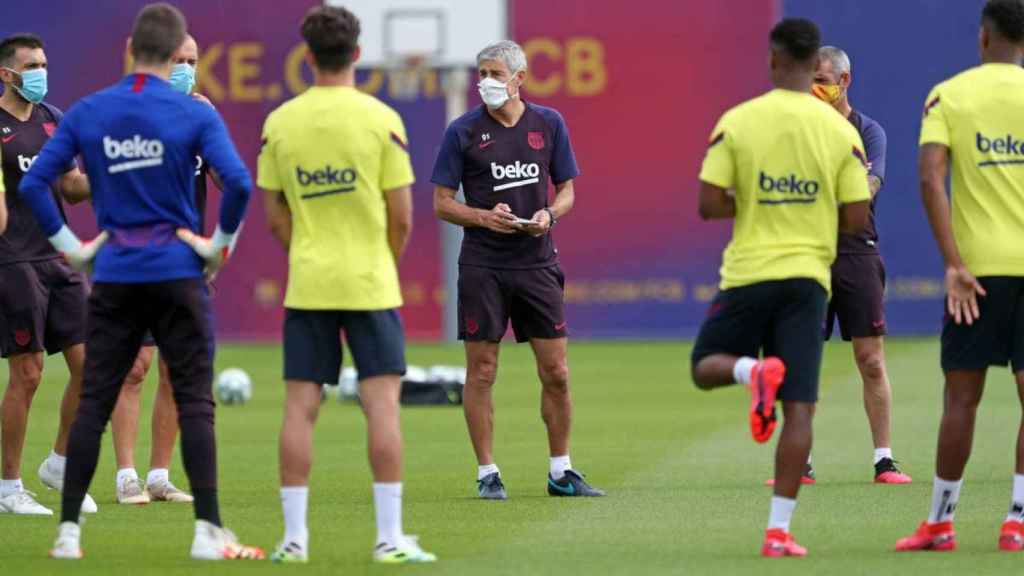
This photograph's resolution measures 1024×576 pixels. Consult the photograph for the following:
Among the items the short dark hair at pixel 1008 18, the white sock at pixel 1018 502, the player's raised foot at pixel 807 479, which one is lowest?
the player's raised foot at pixel 807 479

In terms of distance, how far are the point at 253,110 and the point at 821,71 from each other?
15.4 m

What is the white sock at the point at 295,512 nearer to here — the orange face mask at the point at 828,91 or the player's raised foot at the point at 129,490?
the player's raised foot at the point at 129,490

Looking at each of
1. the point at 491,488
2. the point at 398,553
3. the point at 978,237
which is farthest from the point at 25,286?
the point at 978,237

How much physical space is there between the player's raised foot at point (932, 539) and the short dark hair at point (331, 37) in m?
2.90

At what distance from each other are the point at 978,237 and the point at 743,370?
110 centimetres

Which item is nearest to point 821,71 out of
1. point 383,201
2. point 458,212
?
point 458,212

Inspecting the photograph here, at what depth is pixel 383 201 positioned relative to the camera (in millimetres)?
7641

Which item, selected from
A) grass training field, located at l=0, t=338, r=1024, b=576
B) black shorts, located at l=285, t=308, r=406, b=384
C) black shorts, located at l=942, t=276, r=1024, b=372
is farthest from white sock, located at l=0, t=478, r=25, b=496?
black shorts, located at l=942, t=276, r=1024, b=372

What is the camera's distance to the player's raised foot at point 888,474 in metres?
10.6

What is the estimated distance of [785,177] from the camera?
7.57 m

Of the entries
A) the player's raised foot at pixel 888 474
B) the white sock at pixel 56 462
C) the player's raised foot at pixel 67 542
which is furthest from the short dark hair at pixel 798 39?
the white sock at pixel 56 462

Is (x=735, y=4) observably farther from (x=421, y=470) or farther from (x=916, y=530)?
(x=916, y=530)

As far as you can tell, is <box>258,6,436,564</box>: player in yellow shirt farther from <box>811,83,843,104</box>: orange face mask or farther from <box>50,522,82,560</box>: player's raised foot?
<box>811,83,843,104</box>: orange face mask

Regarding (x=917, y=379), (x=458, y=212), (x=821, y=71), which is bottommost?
(x=917, y=379)
